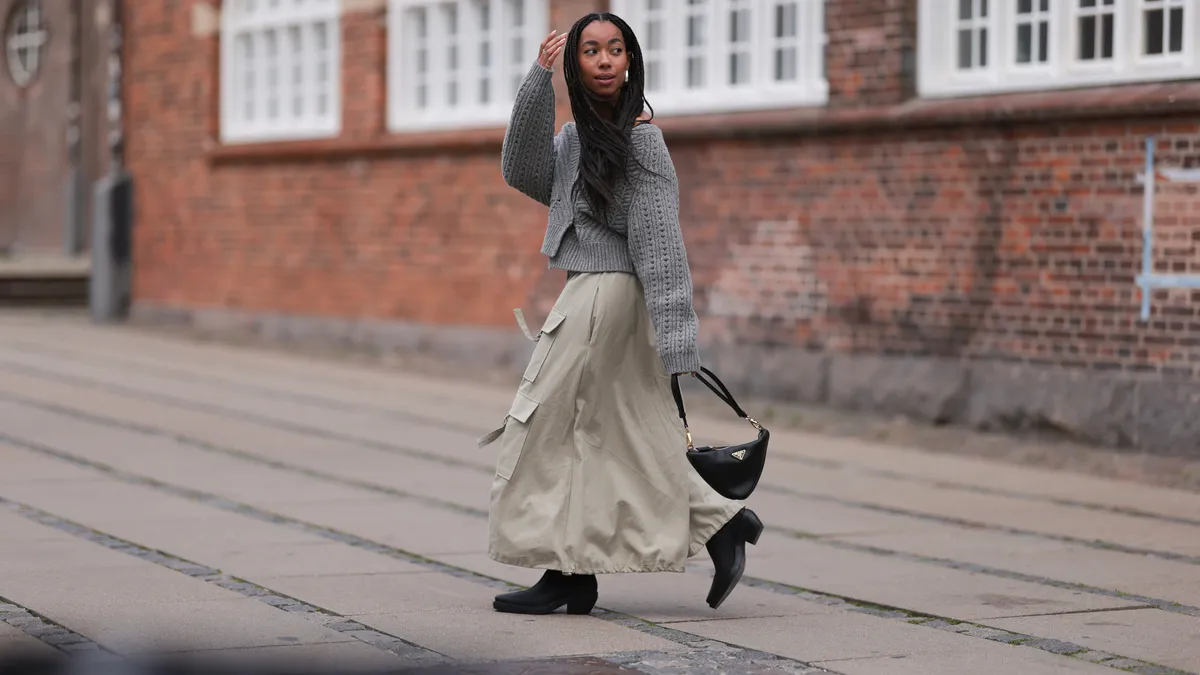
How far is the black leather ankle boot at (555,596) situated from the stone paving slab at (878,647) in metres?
0.32

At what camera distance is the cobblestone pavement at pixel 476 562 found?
5797 millimetres

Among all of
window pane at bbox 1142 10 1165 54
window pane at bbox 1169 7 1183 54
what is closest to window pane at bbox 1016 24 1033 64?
window pane at bbox 1142 10 1165 54

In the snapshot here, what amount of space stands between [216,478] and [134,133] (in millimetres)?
12364

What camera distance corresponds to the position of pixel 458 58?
1734 centimetres

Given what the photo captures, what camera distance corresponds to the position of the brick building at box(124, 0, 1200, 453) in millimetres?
11406

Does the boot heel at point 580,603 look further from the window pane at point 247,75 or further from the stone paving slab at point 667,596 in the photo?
the window pane at point 247,75

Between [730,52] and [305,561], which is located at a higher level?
[730,52]

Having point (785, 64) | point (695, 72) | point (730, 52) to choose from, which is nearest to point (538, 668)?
point (785, 64)

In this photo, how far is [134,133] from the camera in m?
21.5

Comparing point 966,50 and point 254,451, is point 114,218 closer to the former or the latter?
point 254,451

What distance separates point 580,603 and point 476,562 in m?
1.18

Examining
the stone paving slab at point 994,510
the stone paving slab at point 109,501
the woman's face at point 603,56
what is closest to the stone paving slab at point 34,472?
the stone paving slab at point 109,501

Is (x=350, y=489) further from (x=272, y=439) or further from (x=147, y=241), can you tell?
(x=147, y=241)

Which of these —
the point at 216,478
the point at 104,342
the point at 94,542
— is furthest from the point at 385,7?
the point at 94,542
